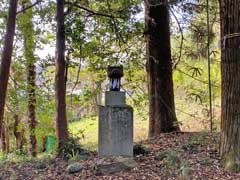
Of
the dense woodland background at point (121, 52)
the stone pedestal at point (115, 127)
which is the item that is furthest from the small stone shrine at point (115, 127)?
the dense woodland background at point (121, 52)

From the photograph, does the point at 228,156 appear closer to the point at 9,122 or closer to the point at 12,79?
the point at 12,79

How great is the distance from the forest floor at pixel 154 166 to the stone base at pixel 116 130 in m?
0.20

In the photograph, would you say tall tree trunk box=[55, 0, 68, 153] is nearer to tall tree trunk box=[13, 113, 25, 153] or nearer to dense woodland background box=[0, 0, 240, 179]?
dense woodland background box=[0, 0, 240, 179]

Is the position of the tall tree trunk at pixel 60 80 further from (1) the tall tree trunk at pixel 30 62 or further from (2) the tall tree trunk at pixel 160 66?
(1) the tall tree trunk at pixel 30 62

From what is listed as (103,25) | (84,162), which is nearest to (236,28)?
(84,162)

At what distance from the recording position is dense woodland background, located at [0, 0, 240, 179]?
4688 mm

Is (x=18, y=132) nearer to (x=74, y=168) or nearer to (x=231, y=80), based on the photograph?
(x=74, y=168)

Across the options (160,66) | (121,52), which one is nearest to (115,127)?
(160,66)

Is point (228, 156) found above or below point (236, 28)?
below

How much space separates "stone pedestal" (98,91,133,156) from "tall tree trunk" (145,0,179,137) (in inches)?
103

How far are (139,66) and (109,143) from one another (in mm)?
3582

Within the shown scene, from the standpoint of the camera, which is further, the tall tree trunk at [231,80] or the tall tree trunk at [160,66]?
the tall tree trunk at [160,66]

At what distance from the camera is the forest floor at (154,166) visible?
14.7ft

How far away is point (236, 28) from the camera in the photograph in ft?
14.8
